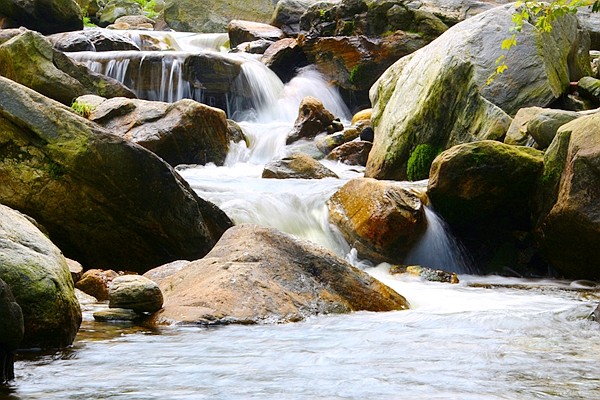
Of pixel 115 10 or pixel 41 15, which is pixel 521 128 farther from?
pixel 115 10

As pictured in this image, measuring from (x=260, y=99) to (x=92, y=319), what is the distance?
13.7 meters

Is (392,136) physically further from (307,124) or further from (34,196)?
(34,196)

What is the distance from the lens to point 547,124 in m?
8.92

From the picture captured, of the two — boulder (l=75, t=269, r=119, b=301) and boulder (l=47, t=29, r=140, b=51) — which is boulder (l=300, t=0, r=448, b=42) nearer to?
boulder (l=47, t=29, r=140, b=51)

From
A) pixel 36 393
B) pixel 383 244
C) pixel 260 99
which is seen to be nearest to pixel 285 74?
pixel 260 99

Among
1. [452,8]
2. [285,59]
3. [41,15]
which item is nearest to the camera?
[452,8]

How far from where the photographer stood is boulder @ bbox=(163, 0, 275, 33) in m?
30.2

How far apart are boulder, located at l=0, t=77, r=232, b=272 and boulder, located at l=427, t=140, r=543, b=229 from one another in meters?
3.33

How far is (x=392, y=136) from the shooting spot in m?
11.6

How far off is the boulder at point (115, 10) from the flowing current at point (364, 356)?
26354 mm

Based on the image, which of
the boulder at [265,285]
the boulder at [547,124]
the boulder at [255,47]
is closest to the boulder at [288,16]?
the boulder at [255,47]

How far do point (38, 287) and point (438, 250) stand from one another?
18.8ft

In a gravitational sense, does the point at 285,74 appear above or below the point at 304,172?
above

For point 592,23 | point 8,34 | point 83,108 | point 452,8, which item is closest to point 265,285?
point 83,108
